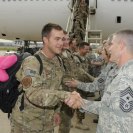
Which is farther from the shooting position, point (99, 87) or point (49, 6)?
point (49, 6)

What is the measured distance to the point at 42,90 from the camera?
3039 mm

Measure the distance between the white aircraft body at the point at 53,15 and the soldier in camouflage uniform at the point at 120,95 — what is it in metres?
10.6

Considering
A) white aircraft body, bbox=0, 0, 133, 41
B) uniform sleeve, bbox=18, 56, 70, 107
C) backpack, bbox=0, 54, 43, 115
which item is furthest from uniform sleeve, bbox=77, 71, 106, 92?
white aircraft body, bbox=0, 0, 133, 41

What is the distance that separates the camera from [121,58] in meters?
2.46

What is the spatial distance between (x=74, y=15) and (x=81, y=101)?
895 cm

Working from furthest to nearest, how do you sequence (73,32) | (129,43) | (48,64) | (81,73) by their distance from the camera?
(73,32) < (81,73) < (48,64) < (129,43)

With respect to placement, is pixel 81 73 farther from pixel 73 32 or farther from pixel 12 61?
pixel 73 32

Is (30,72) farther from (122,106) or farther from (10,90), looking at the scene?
(122,106)

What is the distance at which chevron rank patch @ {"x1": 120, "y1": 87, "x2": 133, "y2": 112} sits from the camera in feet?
7.14

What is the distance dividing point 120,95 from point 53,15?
38.4 feet

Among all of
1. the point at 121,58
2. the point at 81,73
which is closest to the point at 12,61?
the point at 121,58

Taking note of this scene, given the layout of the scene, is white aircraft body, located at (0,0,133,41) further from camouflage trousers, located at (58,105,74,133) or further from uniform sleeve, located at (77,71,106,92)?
uniform sleeve, located at (77,71,106,92)

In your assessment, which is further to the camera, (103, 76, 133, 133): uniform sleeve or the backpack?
the backpack

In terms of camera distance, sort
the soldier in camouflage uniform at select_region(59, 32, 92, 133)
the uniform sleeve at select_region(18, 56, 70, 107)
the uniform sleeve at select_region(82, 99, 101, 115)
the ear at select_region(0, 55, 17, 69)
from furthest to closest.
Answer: the soldier in camouflage uniform at select_region(59, 32, 92, 133), the ear at select_region(0, 55, 17, 69), the uniform sleeve at select_region(18, 56, 70, 107), the uniform sleeve at select_region(82, 99, 101, 115)
